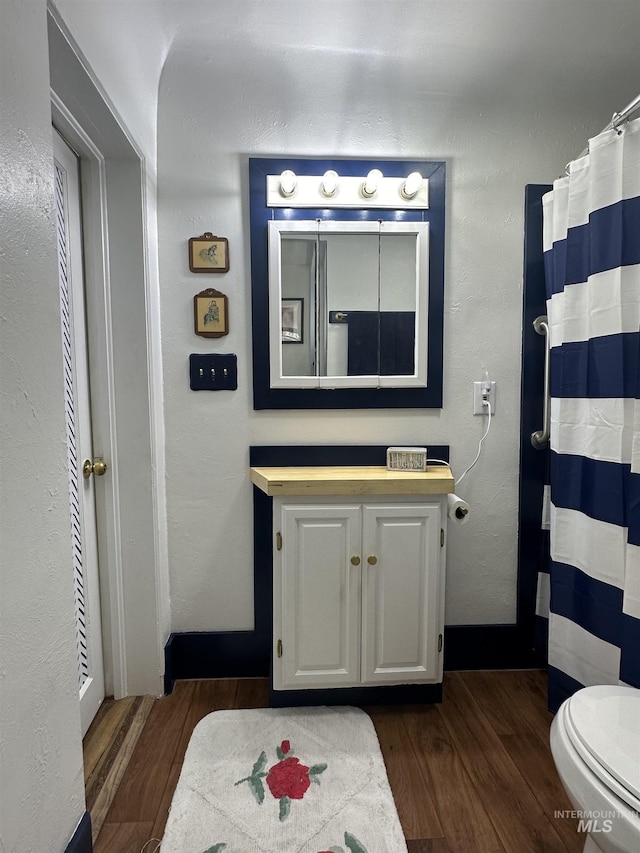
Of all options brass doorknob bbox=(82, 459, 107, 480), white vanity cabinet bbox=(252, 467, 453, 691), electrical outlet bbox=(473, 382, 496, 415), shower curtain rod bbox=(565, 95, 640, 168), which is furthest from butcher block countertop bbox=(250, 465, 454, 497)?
shower curtain rod bbox=(565, 95, 640, 168)

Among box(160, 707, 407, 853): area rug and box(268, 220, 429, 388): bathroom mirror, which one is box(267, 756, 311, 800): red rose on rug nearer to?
box(160, 707, 407, 853): area rug

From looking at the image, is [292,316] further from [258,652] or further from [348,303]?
[258,652]

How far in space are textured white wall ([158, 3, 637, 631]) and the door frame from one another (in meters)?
0.15

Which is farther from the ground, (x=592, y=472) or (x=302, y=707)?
(x=592, y=472)

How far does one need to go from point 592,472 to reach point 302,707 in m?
1.24

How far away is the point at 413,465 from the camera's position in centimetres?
162

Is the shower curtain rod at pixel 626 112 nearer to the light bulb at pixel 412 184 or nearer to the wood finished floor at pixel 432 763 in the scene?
the light bulb at pixel 412 184

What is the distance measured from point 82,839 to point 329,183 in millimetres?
1929

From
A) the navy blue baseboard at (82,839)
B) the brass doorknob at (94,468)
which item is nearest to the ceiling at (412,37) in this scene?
the brass doorknob at (94,468)

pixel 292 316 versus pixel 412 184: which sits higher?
pixel 412 184

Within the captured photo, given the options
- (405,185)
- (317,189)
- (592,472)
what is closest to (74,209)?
(317,189)

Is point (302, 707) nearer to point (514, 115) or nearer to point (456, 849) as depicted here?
point (456, 849)

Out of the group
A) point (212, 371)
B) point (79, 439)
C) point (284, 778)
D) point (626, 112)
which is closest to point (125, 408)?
point (79, 439)

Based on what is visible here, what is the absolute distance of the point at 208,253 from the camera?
168 centimetres
